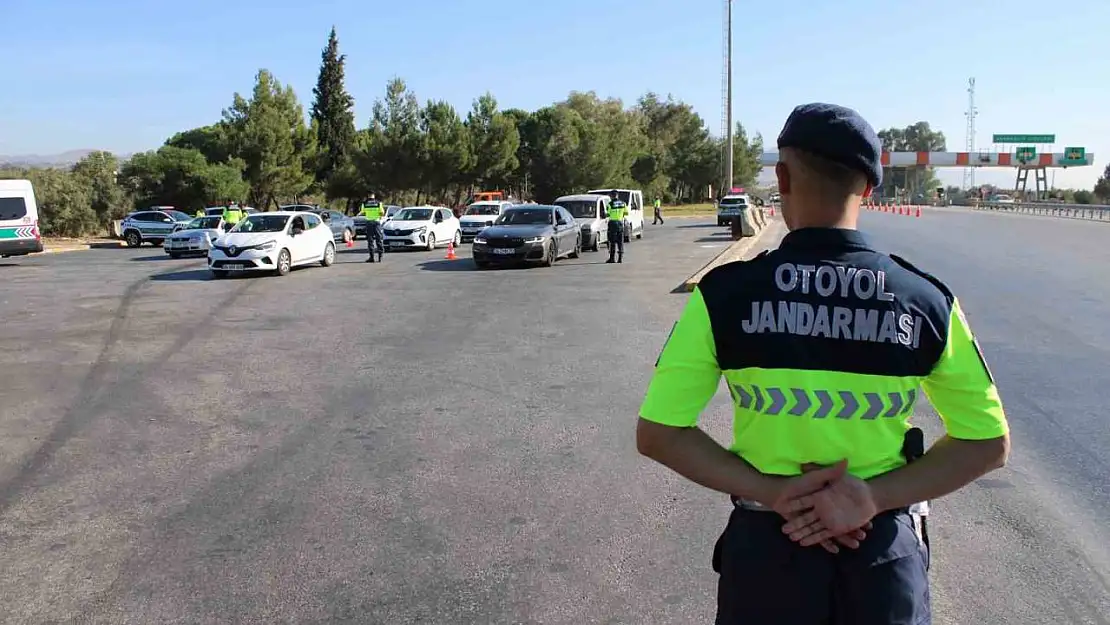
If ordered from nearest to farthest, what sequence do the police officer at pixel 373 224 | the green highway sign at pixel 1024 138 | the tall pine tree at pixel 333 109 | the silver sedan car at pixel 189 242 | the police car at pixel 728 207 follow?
1. the police officer at pixel 373 224
2. the silver sedan car at pixel 189 242
3. the police car at pixel 728 207
4. the tall pine tree at pixel 333 109
5. the green highway sign at pixel 1024 138

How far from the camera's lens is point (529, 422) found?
21.6 feet

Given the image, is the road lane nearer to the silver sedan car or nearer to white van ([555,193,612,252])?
white van ([555,193,612,252])

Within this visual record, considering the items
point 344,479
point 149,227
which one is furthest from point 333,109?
point 344,479

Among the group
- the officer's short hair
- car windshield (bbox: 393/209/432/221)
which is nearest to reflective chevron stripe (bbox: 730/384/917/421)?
the officer's short hair

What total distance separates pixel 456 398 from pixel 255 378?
2.29 meters

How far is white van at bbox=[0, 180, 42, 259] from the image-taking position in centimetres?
2400

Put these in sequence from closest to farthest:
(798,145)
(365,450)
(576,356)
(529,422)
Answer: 1. (798,145)
2. (365,450)
3. (529,422)
4. (576,356)

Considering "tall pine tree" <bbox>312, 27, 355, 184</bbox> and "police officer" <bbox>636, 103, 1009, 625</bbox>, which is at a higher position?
"tall pine tree" <bbox>312, 27, 355, 184</bbox>

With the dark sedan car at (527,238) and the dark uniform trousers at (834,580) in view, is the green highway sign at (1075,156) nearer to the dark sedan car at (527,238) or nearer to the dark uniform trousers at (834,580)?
the dark sedan car at (527,238)

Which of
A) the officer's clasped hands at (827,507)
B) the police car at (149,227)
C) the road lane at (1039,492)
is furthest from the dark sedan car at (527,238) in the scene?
the police car at (149,227)

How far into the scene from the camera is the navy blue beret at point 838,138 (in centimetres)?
194

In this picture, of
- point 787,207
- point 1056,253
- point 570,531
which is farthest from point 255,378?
point 1056,253

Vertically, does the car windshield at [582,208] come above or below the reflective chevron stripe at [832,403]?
below

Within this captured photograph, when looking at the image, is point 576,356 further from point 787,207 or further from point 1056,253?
point 1056,253
